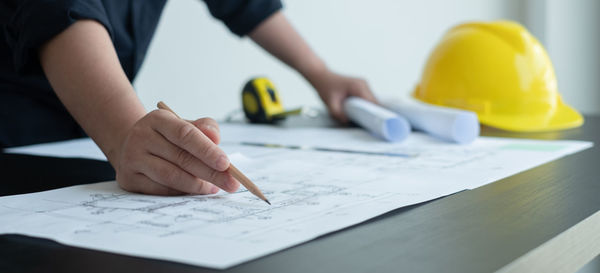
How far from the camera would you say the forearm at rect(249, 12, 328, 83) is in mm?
1270

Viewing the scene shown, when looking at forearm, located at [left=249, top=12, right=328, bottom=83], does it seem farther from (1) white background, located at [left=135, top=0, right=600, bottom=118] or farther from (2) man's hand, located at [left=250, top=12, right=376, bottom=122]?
(1) white background, located at [left=135, top=0, right=600, bottom=118]

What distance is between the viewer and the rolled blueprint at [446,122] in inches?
34.0

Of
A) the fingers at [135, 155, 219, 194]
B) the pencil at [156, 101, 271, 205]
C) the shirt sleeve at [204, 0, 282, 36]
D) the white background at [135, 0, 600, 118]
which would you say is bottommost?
the white background at [135, 0, 600, 118]

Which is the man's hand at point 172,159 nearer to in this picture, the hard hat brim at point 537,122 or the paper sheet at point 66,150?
the paper sheet at point 66,150

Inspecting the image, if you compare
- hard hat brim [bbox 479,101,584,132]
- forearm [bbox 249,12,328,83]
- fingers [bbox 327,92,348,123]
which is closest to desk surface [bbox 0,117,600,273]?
hard hat brim [bbox 479,101,584,132]

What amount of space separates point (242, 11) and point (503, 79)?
0.51 meters

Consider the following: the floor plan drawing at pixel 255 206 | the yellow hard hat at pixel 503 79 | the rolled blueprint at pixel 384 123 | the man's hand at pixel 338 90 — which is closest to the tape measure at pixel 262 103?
the man's hand at pixel 338 90

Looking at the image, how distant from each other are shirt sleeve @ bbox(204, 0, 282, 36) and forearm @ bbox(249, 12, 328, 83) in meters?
0.02

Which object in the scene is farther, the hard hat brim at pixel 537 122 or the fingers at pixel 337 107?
the fingers at pixel 337 107

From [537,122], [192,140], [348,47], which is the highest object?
[192,140]

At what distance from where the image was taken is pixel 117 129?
589 millimetres

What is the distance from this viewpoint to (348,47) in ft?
8.58

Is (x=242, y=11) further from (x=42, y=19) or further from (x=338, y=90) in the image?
(x=42, y=19)

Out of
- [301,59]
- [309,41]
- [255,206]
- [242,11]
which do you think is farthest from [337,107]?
[309,41]
